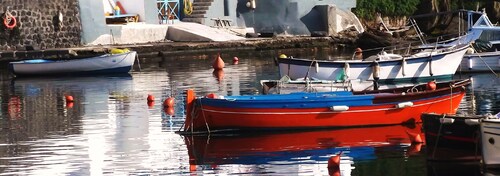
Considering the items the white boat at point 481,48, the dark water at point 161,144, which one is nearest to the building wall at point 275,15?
the white boat at point 481,48

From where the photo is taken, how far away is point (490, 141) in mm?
19469

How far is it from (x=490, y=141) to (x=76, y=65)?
2491 cm

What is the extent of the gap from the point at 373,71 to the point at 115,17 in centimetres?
1762

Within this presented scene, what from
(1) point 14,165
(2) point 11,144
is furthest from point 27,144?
(1) point 14,165

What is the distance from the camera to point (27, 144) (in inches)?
962

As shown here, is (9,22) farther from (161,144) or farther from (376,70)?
(161,144)

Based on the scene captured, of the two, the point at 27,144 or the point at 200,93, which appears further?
the point at 200,93

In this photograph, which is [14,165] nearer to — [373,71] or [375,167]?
[375,167]

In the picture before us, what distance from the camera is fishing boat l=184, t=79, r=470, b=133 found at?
966 inches

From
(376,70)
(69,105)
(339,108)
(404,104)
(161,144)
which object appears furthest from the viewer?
(376,70)

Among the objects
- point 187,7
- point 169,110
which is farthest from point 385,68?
point 187,7

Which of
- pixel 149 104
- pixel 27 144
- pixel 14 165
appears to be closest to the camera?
pixel 14 165

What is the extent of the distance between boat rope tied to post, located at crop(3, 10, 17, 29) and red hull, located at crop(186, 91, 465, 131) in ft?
73.2

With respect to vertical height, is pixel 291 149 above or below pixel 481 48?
below
